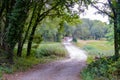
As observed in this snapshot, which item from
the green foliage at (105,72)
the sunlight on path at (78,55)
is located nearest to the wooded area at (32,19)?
the green foliage at (105,72)

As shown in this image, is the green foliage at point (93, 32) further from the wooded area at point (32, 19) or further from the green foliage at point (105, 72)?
the green foliage at point (105, 72)

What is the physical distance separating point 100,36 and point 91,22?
10.9 m

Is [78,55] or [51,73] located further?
[78,55]

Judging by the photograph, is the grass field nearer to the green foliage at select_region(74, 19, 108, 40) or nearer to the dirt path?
the dirt path

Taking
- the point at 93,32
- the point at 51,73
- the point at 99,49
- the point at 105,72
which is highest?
the point at 93,32

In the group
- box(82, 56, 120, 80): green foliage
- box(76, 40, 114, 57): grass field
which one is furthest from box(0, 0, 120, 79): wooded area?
box(76, 40, 114, 57): grass field

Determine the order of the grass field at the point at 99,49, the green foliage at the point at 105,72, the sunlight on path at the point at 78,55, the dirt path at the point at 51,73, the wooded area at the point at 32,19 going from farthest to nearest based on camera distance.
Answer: the grass field at the point at 99,49 → the sunlight on path at the point at 78,55 → the wooded area at the point at 32,19 → the dirt path at the point at 51,73 → the green foliage at the point at 105,72

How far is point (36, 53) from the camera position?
3278 cm

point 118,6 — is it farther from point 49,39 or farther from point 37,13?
point 49,39

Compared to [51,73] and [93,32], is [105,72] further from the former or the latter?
[93,32]

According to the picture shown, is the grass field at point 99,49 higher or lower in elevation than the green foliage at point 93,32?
lower

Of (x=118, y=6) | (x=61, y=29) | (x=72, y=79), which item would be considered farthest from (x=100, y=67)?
(x=61, y=29)

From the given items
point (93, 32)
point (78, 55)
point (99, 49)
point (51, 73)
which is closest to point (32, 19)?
point (51, 73)

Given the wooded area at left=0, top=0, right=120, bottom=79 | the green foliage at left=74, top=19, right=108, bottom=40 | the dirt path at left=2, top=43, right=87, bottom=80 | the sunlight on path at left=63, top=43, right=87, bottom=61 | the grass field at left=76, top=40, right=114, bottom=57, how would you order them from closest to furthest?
the dirt path at left=2, top=43, right=87, bottom=80, the wooded area at left=0, top=0, right=120, bottom=79, the sunlight on path at left=63, top=43, right=87, bottom=61, the grass field at left=76, top=40, right=114, bottom=57, the green foliage at left=74, top=19, right=108, bottom=40
